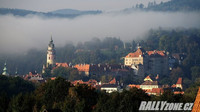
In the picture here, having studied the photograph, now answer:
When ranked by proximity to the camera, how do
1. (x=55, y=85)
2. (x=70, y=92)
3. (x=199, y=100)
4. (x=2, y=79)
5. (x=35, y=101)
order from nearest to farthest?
1. (x=199, y=100)
2. (x=35, y=101)
3. (x=70, y=92)
4. (x=55, y=85)
5. (x=2, y=79)

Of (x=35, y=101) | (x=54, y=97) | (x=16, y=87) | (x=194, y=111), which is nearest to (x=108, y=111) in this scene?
(x=35, y=101)

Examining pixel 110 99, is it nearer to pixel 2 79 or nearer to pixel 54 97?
pixel 54 97

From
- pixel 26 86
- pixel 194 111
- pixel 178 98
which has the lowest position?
pixel 26 86

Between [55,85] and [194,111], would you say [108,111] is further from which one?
[194,111]

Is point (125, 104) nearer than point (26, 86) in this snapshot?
Yes

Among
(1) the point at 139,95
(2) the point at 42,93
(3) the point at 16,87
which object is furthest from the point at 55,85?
(3) the point at 16,87

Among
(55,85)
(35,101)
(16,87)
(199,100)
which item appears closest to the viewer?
(199,100)

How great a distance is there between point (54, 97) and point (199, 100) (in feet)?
161

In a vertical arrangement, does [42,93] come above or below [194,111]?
below

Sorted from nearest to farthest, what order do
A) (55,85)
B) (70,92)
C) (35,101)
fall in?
1. (35,101)
2. (70,92)
3. (55,85)

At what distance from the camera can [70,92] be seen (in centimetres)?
7550

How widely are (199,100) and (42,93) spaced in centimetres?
5167

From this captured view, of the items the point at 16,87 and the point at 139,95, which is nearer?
the point at 139,95

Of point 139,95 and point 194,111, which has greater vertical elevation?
point 194,111
